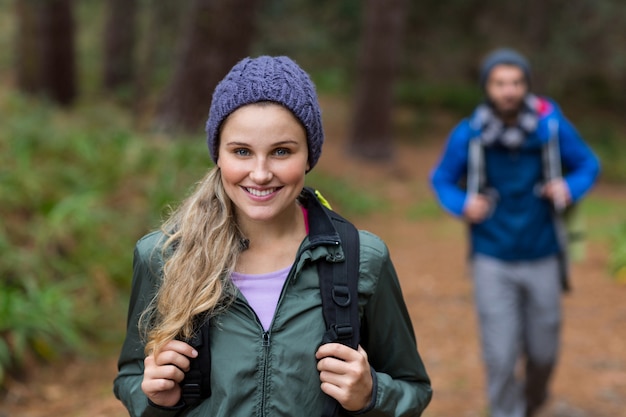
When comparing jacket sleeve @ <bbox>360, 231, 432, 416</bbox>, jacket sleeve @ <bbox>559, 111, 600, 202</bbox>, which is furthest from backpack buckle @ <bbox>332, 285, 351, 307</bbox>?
jacket sleeve @ <bbox>559, 111, 600, 202</bbox>

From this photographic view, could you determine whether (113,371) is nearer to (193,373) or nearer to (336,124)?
(193,373)

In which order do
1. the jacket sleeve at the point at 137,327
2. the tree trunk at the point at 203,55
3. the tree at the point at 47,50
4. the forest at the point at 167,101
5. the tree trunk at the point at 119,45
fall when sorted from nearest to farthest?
the jacket sleeve at the point at 137,327 → the forest at the point at 167,101 → the tree trunk at the point at 203,55 → the tree at the point at 47,50 → the tree trunk at the point at 119,45

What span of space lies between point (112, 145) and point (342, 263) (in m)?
7.58

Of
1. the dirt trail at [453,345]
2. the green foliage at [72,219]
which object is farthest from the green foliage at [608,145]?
the green foliage at [72,219]

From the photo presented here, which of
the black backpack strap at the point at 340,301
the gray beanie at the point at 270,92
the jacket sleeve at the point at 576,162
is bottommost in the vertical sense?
the black backpack strap at the point at 340,301

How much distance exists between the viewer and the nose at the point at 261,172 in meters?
2.38

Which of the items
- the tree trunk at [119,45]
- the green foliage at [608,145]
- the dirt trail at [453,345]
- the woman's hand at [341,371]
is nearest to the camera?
the woman's hand at [341,371]

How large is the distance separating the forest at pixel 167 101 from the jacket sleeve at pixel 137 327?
3576 millimetres

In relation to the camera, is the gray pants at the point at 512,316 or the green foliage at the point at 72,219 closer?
the gray pants at the point at 512,316

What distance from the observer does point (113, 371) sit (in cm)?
633

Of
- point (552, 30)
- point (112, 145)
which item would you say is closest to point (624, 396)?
point (112, 145)

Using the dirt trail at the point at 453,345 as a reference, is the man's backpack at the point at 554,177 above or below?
above

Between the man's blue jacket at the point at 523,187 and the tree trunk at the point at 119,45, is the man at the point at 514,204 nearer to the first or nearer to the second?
the man's blue jacket at the point at 523,187

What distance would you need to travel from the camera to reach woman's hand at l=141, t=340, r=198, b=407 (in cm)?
231
